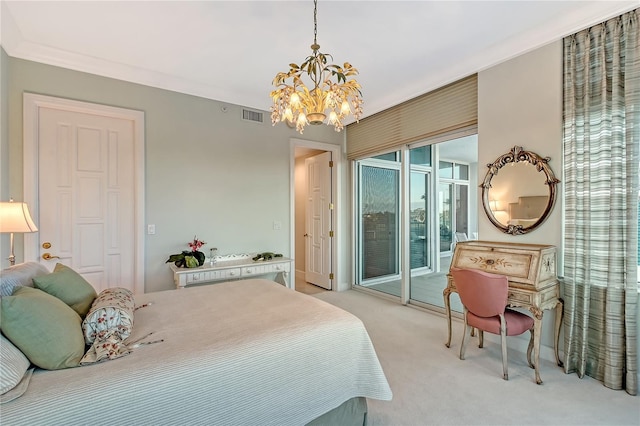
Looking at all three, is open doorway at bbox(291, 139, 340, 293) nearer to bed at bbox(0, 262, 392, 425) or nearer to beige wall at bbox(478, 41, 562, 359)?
beige wall at bbox(478, 41, 562, 359)

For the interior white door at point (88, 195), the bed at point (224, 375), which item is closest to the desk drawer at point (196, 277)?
the interior white door at point (88, 195)

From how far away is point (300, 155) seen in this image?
20.1 ft

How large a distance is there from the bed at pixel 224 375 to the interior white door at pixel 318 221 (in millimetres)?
3138

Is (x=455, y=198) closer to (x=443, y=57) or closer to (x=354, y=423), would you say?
(x=443, y=57)

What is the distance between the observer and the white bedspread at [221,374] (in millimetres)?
1136

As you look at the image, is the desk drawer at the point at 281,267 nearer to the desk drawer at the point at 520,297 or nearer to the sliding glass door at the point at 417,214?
the sliding glass door at the point at 417,214

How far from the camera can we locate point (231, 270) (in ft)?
11.9

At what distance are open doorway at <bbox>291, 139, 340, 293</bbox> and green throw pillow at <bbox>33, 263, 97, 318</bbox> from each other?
115 inches

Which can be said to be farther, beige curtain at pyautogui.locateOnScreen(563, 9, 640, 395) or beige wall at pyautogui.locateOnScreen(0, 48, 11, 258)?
beige wall at pyautogui.locateOnScreen(0, 48, 11, 258)

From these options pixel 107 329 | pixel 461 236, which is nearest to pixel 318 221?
pixel 461 236

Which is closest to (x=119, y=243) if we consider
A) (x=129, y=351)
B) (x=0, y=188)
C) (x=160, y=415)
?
(x=0, y=188)

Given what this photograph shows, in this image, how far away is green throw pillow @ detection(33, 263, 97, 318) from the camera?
1695 mm

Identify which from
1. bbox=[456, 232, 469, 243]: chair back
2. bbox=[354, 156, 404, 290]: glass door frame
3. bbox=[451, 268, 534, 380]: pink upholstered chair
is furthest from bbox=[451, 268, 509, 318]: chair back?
bbox=[354, 156, 404, 290]: glass door frame

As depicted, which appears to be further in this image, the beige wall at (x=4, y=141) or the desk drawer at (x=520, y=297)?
the beige wall at (x=4, y=141)
